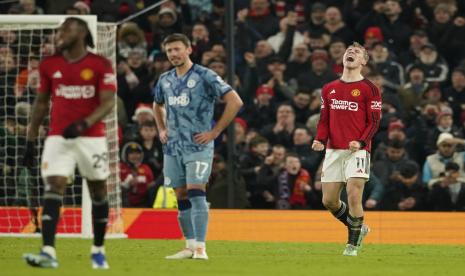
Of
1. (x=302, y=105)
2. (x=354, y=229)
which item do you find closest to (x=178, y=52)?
(x=354, y=229)

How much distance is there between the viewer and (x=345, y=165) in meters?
15.2

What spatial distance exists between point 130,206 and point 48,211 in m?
9.30

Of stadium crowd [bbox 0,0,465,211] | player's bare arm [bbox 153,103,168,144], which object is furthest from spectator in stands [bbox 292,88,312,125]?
player's bare arm [bbox 153,103,168,144]

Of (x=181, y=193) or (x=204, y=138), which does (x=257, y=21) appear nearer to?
(x=181, y=193)

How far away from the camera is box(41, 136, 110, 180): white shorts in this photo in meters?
11.8

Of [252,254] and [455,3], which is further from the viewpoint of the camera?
[455,3]

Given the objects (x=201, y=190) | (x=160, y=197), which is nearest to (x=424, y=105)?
(x=160, y=197)

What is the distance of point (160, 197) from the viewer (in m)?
20.6

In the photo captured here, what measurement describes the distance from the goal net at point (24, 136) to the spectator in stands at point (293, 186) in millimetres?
2768

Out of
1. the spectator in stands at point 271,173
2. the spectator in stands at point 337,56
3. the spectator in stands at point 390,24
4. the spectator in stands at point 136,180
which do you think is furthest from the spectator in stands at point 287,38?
the spectator in stands at point 136,180

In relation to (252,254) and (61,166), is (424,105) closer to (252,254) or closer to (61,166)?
(252,254)

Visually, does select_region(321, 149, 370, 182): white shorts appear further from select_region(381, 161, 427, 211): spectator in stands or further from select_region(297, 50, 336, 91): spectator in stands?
select_region(297, 50, 336, 91): spectator in stands

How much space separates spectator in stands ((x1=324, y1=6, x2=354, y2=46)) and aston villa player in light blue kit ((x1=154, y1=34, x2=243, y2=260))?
9629 millimetres

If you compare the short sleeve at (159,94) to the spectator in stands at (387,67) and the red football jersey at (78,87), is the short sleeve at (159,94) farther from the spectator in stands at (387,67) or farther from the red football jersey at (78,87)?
the spectator in stands at (387,67)
